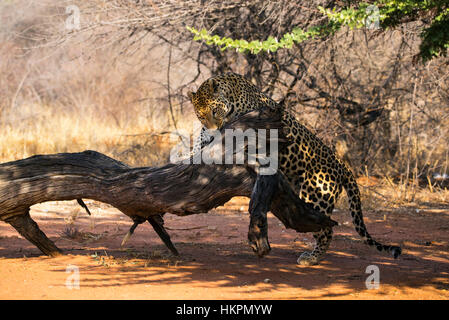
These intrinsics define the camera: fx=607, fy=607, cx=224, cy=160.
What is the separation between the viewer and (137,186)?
546 centimetres

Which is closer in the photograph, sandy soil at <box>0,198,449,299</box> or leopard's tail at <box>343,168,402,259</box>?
sandy soil at <box>0,198,449,299</box>

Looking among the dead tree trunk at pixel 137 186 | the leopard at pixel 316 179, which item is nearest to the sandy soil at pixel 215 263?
the leopard at pixel 316 179

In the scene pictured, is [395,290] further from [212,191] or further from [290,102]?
[290,102]

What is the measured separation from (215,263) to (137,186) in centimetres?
109

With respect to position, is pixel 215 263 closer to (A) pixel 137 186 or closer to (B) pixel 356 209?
(A) pixel 137 186

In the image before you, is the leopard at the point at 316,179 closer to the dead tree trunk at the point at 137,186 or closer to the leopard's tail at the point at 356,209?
the leopard's tail at the point at 356,209

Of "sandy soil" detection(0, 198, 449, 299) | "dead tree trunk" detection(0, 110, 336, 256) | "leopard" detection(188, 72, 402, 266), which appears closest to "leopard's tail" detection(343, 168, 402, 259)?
"leopard" detection(188, 72, 402, 266)

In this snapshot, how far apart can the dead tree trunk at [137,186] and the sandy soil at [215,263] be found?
1.53 ft

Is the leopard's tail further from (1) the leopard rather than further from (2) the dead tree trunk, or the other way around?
(2) the dead tree trunk

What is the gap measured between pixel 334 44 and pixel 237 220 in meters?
3.41

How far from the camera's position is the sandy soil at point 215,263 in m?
4.72

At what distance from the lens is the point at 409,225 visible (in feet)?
27.1

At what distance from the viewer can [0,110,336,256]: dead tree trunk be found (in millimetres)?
5145

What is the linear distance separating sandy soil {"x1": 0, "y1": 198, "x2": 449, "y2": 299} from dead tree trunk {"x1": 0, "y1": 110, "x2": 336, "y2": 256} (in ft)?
1.53
